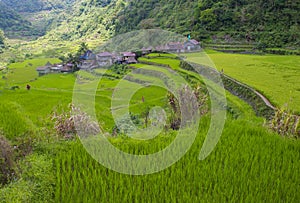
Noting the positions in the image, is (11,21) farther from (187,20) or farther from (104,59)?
(104,59)

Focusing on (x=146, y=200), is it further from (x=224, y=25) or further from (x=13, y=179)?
(x=224, y=25)

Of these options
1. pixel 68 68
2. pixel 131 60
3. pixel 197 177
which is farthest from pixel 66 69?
pixel 197 177

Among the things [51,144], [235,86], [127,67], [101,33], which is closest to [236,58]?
[235,86]

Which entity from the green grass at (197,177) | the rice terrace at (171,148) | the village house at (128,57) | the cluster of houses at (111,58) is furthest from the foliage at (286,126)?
the village house at (128,57)

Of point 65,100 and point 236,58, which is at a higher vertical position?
point 236,58

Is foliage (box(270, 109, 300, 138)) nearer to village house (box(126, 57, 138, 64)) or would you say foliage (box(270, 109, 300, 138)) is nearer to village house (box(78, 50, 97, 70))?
village house (box(126, 57, 138, 64))
